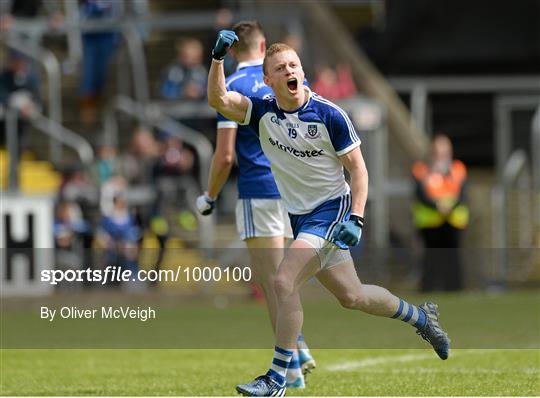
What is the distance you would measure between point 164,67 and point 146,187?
375cm

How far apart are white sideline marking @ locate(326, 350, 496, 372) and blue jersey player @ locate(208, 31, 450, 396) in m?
2.07

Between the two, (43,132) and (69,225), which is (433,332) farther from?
(43,132)

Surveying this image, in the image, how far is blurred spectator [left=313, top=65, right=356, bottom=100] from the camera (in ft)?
72.2

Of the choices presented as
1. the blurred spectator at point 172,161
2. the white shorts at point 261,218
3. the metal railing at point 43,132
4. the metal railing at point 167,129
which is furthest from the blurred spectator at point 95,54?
the white shorts at point 261,218

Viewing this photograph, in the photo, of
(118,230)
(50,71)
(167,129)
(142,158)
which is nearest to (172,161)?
(167,129)

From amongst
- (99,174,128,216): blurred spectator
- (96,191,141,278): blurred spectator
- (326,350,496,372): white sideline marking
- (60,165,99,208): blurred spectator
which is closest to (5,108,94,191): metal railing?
(60,165,99,208): blurred spectator

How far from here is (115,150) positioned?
23062mm

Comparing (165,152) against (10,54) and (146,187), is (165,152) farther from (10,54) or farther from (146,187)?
(10,54)

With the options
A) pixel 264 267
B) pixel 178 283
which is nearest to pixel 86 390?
pixel 264 267

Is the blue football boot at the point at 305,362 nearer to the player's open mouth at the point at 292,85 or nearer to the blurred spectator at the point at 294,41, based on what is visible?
the player's open mouth at the point at 292,85

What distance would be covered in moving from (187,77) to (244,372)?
11074 mm

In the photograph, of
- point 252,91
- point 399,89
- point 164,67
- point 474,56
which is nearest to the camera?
point 252,91

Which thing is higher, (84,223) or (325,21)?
(325,21)

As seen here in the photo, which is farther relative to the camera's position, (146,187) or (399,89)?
(399,89)
